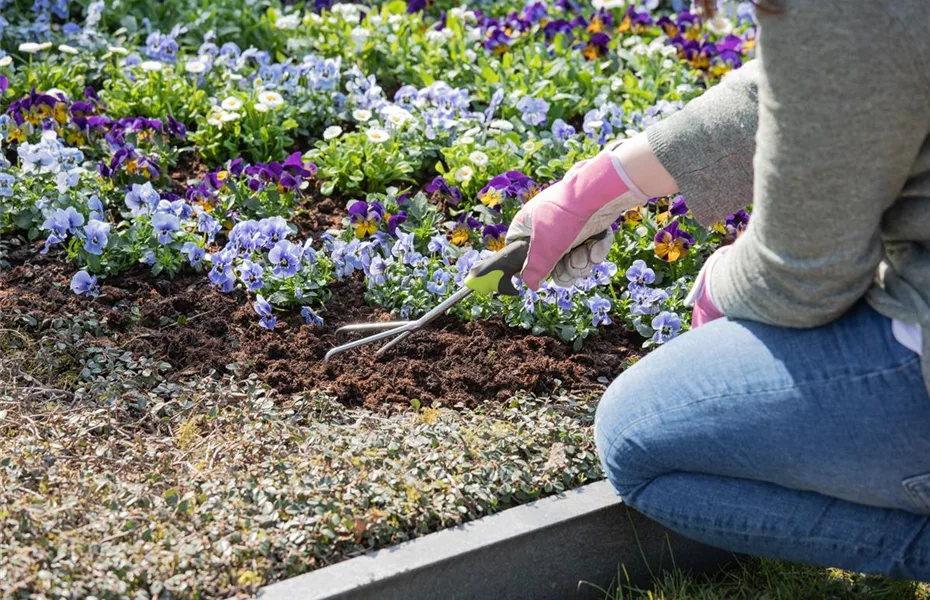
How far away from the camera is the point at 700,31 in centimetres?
459

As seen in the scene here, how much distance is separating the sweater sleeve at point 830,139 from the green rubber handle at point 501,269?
2.25 ft

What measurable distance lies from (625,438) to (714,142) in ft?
1.93

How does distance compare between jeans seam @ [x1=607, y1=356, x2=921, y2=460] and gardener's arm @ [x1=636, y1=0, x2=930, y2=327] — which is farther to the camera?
jeans seam @ [x1=607, y1=356, x2=921, y2=460]

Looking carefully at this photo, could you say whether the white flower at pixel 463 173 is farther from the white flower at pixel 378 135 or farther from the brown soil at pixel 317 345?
the brown soil at pixel 317 345

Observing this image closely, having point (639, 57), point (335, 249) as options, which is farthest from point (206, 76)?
point (639, 57)

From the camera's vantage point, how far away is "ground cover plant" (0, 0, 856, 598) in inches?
85.0

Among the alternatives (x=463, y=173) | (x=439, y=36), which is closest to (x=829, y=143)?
(x=463, y=173)

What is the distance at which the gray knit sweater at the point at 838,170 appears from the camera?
1.55m

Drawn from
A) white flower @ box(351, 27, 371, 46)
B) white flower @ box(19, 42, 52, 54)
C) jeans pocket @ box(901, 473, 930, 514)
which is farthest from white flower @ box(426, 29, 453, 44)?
jeans pocket @ box(901, 473, 930, 514)

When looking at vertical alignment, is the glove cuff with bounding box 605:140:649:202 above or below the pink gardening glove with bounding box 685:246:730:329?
above

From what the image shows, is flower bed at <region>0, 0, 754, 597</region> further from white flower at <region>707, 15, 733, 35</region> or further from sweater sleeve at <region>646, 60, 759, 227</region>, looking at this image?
sweater sleeve at <region>646, 60, 759, 227</region>

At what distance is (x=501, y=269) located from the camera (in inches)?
95.3

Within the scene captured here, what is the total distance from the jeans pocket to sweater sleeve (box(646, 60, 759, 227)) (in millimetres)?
672

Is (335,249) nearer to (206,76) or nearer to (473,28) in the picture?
(206,76)
